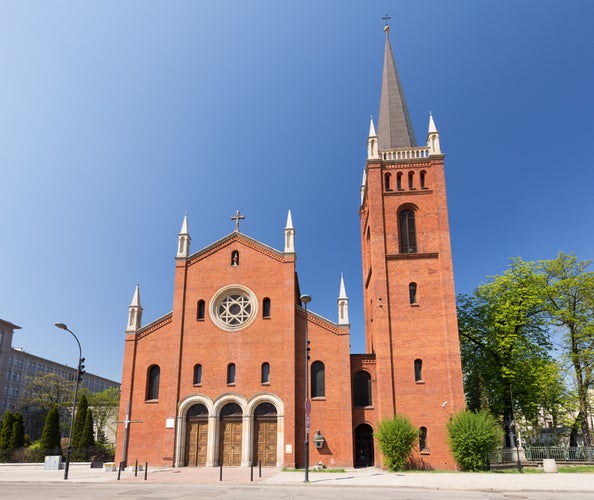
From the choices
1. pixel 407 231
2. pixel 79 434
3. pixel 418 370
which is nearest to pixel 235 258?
pixel 407 231

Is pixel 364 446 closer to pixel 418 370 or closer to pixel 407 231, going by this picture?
pixel 418 370

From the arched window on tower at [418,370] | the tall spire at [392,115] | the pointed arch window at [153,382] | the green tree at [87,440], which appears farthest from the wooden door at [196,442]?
the tall spire at [392,115]

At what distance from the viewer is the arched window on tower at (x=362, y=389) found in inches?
1252

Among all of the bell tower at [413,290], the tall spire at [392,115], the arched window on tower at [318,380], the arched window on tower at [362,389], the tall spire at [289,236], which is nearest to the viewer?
the bell tower at [413,290]

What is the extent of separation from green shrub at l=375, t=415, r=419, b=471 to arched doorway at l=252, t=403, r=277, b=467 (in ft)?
23.6

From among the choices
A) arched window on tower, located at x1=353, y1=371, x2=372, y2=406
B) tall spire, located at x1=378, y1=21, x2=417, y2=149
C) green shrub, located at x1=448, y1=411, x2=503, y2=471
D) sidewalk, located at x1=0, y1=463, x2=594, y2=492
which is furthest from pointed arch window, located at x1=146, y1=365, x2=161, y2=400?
tall spire, located at x1=378, y1=21, x2=417, y2=149

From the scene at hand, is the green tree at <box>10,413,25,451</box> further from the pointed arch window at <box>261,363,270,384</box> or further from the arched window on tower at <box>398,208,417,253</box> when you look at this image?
the arched window on tower at <box>398,208,417,253</box>

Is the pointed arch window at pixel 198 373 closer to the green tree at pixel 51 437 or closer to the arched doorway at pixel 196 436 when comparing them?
the arched doorway at pixel 196 436

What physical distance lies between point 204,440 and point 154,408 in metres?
4.10

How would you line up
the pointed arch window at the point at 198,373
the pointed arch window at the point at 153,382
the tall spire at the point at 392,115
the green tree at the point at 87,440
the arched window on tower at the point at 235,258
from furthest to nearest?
1. the green tree at the point at 87,440
2. the tall spire at the point at 392,115
3. the arched window on tower at the point at 235,258
4. the pointed arch window at the point at 153,382
5. the pointed arch window at the point at 198,373

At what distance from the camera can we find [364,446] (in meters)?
31.3

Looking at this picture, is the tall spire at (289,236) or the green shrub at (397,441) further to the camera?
the tall spire at (289,236)

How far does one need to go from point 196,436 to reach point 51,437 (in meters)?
19.9

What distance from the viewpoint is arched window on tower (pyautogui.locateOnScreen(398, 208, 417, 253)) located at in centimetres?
3347
